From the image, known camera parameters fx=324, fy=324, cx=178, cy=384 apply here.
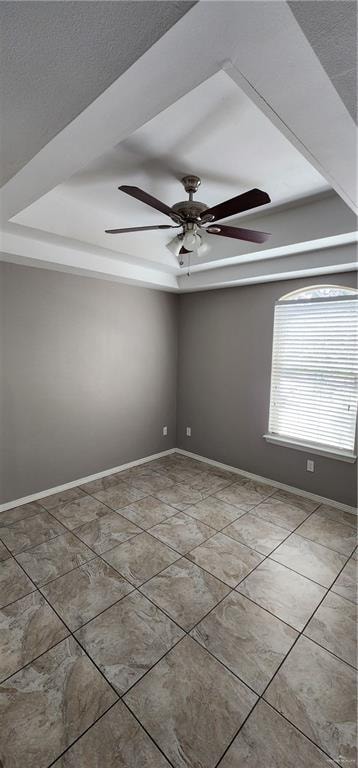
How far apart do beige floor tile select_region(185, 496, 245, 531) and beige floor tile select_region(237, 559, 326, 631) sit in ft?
2.05

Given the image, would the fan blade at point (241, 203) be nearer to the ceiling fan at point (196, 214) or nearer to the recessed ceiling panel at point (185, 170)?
the ceiling fan at point (196, 214)

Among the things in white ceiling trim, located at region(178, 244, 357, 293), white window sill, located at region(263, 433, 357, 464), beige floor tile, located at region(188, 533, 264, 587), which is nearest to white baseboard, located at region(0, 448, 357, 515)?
white window sill, located at region(263, 433, 357, 464)

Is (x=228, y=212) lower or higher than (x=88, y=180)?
lower

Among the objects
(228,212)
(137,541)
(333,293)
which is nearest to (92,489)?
(137,541)

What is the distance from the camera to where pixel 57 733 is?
136 cm

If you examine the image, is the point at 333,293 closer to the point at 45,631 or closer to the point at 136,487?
the point at 136,487

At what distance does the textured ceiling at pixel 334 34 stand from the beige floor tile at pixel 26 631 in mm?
2700

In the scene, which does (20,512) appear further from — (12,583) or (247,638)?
(247,638)

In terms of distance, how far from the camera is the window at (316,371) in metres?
3.07

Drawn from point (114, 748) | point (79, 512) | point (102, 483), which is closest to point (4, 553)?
point (79, 512)

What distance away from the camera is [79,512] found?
3.08 meters

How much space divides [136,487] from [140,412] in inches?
39.9

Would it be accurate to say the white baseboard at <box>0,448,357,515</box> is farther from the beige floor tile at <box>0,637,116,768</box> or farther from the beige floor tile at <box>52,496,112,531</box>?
the beige floor tile at <box>0,637,116,768</box>

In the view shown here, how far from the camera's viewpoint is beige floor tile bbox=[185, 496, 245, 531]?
299cm
